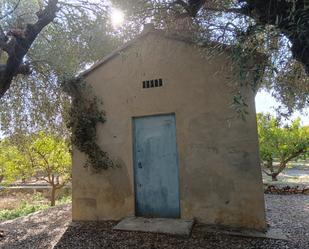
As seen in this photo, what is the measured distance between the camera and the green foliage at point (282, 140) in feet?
38.1

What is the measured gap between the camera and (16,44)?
609 cm

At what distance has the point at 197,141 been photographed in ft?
19.7

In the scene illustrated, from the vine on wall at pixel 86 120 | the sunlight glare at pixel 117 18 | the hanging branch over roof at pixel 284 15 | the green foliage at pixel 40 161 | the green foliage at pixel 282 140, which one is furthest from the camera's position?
the green foliage at pixel 282 140

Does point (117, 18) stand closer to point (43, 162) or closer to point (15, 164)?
point (43, 162)

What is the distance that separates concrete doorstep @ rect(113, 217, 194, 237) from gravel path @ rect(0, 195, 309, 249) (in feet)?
0.39

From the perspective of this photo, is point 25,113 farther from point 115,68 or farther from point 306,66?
point 306,66

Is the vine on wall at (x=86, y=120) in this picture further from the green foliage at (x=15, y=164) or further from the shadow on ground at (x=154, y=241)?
the green foliage at (x=15, y=164)

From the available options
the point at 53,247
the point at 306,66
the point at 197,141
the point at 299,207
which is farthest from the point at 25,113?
the point at 299,207

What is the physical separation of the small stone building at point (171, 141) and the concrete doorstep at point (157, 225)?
0.25 m

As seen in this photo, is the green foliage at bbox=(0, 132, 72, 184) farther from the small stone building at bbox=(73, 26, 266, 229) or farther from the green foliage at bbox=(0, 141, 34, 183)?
the small stone building at bbox=(73, 26, 266, 229)

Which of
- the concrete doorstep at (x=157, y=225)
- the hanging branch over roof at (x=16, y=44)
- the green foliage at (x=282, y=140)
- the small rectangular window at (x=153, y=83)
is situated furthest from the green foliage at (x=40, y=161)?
the green foliage at (x=282, y=140)

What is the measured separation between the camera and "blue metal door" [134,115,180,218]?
20.3 feet

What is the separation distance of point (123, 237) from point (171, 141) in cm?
225

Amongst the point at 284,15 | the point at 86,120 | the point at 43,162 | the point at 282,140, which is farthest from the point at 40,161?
the point at 284,15
